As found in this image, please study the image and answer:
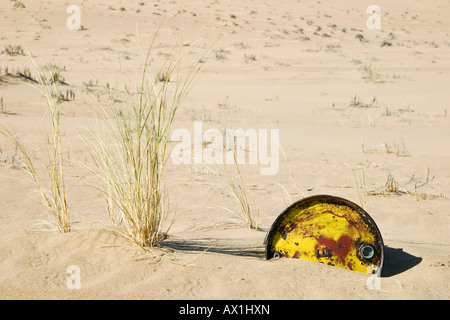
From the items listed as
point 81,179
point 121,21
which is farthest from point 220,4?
point 81,179

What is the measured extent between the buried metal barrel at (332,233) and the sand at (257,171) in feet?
0.29

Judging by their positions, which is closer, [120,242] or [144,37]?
[120,242]

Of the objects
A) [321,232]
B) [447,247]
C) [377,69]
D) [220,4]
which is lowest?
[447,247]

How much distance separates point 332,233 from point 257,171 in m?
3.14

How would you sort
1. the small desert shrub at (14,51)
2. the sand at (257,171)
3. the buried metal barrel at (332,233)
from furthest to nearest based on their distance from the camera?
the small desert shrub at (14,51) < the buried metal barrel at (332,233) < the sand at (257,171)

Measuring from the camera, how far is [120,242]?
118 inches

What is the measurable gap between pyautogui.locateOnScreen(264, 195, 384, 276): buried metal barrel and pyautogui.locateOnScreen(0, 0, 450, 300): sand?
0.29 ft

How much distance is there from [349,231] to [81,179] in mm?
3192

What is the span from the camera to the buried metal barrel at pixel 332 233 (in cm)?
290

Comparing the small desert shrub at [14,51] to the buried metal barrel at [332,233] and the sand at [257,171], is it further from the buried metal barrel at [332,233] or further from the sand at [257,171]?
the buried metal barrel at [332,233]

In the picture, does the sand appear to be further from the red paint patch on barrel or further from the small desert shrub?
the small desert shrub

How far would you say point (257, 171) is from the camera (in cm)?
604

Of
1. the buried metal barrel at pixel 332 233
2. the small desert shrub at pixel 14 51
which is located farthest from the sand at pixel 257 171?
the small desert shrub at pixel 14 51
